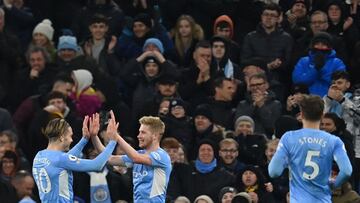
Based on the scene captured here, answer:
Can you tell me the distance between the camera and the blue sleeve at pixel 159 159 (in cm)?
1420

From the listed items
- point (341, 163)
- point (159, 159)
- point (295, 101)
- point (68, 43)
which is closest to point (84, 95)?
point (68, 43)

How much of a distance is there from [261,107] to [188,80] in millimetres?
1680

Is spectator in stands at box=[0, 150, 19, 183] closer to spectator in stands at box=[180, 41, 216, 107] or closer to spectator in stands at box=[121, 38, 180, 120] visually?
spectator in stands at box=[121, 38, 180, 120]

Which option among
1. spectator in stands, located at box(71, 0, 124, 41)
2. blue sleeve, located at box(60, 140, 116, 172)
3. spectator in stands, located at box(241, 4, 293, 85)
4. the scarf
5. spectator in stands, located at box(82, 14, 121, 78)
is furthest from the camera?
spectator in stands, located at box(71, 0, 124, 41)

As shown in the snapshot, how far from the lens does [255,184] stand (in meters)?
17.4

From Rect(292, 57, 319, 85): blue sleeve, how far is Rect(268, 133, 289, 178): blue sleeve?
643 centimetres

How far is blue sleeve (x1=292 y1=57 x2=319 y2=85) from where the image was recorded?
20031mm

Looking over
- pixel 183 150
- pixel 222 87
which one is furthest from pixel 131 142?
pixel 222 87

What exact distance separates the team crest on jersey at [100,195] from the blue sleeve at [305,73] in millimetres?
3927

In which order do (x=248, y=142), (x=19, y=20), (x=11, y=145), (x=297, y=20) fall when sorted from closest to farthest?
(x=11, y=145), (x=248, y=142), (x=19, y=20), (x=297, y=20)

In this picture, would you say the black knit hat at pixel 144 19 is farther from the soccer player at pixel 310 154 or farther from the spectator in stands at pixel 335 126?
the soccer player at pixel 310 154

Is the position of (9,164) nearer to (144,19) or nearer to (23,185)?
(23,185)

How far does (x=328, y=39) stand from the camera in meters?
20.0

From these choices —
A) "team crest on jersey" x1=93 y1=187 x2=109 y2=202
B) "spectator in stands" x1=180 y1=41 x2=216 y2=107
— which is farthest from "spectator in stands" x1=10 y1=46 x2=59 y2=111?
"team crest on jersey" x1=93 y1=187 x2=109 y2=202
